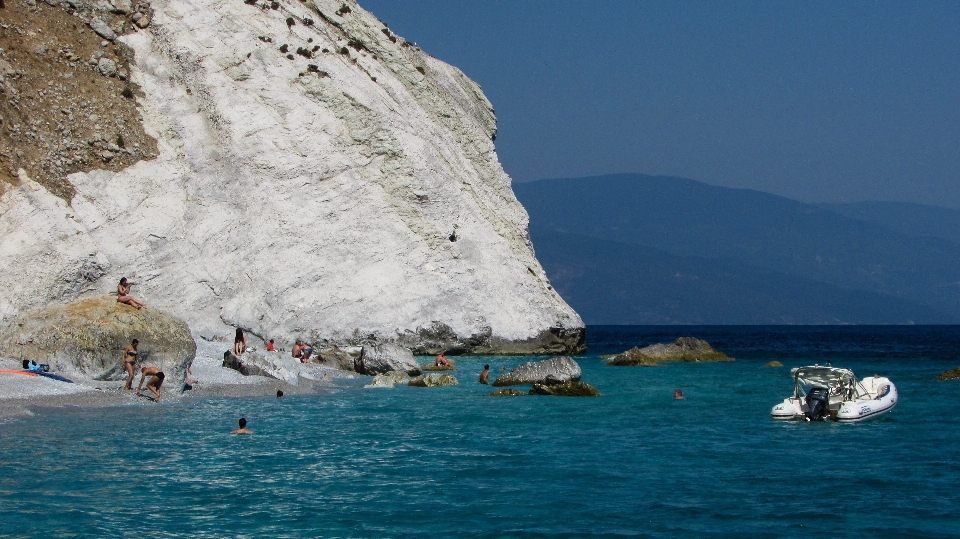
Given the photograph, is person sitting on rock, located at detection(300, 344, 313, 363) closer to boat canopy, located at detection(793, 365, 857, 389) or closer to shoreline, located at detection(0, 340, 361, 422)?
shoreline, located at detection(0, 340, 361, 422)

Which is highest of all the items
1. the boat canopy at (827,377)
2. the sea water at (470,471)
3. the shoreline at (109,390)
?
the boat canopy at (827,377)

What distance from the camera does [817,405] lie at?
25.9m

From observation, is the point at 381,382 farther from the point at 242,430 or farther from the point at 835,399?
the point at 835,399

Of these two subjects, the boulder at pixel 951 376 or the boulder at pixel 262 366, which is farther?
the boulder at pixel 951 376

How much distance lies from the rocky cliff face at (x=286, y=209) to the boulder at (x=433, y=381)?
9.53 metres

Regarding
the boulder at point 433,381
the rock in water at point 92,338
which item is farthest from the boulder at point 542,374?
the rock in water at point 92,338

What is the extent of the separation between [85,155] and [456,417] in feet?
85.2

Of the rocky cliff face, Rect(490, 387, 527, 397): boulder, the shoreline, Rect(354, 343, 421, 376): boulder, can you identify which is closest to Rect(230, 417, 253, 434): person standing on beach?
the shoreline

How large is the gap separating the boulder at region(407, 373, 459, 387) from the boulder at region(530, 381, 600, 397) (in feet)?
13.1

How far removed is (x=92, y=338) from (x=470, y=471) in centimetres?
1273

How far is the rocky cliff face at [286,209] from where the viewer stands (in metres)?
42.6

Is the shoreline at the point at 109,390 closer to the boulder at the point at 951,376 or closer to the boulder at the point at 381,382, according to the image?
the boulder at the point at 381,382

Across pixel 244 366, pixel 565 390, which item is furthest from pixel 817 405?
pixel 244 366

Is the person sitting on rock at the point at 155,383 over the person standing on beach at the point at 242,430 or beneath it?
over
